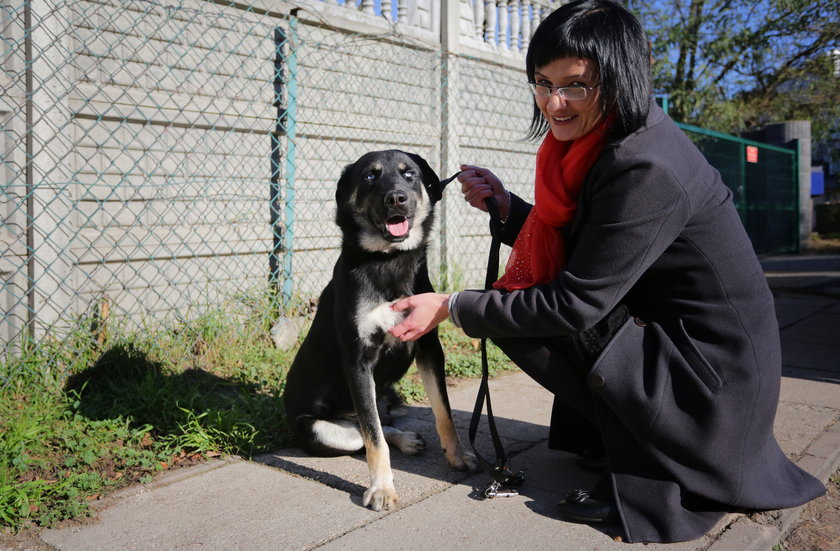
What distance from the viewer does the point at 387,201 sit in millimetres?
2590

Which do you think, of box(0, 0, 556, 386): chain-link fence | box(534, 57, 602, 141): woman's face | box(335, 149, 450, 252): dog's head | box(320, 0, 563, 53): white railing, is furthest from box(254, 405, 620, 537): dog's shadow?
box(320, 0, 563, 53): white railing

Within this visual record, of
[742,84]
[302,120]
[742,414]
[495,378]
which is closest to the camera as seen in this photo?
[742,414]

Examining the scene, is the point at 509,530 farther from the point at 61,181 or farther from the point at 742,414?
the point at 61,181

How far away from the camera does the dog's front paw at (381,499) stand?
2301 millimetres

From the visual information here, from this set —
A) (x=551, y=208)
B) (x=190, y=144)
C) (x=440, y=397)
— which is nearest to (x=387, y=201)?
(x=551, y=208)

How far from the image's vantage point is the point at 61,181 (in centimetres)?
362

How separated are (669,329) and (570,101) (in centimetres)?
81

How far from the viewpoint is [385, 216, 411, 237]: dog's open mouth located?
8.59ft

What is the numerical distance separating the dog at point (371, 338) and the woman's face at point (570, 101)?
72 centimetres

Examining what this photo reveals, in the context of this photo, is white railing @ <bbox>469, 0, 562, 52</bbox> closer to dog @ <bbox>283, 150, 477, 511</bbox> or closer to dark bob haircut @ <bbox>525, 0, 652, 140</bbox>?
dog @ <bbox>283, 150, 477, 511</bbox>

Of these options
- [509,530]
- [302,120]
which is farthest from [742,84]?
[509,530]

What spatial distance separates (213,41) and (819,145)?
16.2 m

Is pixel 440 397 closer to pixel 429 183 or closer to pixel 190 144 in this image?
pixel 429 183

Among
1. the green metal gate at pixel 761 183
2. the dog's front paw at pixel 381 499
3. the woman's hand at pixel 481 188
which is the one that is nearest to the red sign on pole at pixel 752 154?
the green metal gate at pixel 761 183
